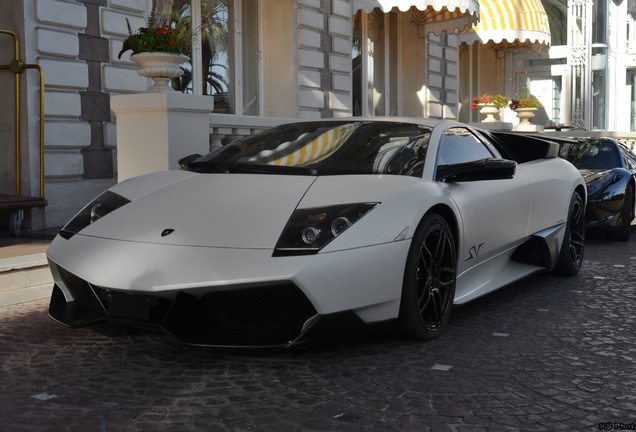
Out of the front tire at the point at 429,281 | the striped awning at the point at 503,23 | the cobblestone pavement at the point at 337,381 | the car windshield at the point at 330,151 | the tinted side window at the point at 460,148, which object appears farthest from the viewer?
the striped awning at the point at 503,23

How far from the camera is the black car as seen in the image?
9.62 metres

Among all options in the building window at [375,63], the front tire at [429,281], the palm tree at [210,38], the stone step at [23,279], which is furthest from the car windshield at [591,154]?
the building window at [375,63]

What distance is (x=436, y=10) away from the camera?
1552 cm

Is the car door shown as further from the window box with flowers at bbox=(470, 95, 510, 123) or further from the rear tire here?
the window box with flowers at bbox=(470, 95, 510, 123)

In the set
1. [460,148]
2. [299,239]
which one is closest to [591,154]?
[460,148]

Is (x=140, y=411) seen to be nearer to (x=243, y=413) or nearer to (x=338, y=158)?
(x=243, y=413)

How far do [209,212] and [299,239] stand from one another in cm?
61

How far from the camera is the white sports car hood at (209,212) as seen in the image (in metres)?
4.16

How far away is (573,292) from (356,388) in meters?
3.11

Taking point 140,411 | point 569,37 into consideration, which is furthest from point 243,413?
point 569,37

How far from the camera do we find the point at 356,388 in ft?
12.4

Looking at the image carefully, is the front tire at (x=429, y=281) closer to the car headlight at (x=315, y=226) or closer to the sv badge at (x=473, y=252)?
the sv badge at (x=473, y=252)

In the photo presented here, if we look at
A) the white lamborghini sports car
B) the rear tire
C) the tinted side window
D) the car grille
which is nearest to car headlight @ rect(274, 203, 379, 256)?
the white lamborghini sports car

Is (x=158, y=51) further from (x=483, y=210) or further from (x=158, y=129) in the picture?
(x=483, y=210)
